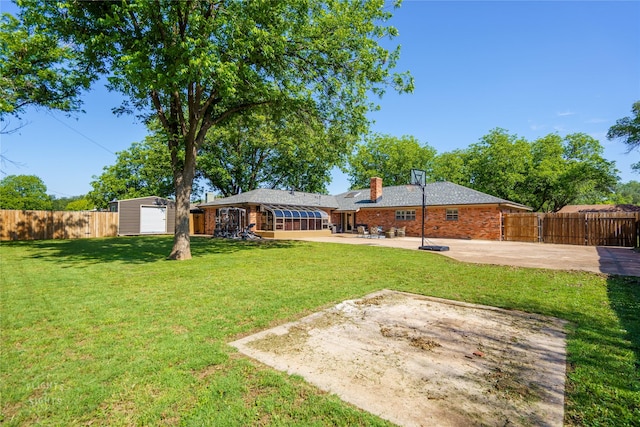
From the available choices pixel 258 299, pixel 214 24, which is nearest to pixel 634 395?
pixel 258 299

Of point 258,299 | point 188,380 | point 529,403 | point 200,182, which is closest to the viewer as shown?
point 529,403

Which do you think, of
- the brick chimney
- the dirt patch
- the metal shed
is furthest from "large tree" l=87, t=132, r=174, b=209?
the dirt patch

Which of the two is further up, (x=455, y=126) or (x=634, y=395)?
(x=455, y=126)

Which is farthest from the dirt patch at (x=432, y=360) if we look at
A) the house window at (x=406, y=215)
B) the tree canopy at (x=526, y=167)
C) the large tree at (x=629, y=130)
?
the large tree at (x=629, y=130)

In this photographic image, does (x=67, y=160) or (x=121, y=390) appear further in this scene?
(x=67, y=160)

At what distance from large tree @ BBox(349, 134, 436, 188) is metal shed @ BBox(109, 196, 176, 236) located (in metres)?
22.4

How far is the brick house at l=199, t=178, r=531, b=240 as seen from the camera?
21078 millimetres

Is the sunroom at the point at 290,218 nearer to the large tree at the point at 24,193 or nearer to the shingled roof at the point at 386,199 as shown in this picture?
the shingled roof at the point at 386,199

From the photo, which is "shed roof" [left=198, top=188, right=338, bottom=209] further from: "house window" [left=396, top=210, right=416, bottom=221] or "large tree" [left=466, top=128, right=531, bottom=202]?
"large tree" [left=466, top=128, right=531, bottom=202]

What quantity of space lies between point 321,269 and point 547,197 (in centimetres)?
3461

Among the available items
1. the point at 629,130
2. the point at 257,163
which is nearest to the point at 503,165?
the point at 629,130

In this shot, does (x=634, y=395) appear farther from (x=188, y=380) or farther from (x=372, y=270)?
(x=372, y=270)

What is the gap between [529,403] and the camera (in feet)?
8.21

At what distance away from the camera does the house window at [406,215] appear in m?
24.5
